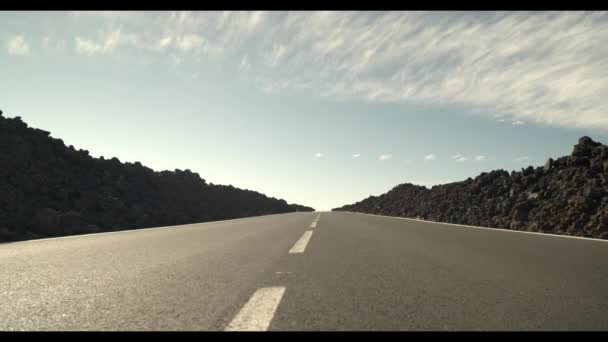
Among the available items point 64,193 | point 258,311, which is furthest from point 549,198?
point 64,193

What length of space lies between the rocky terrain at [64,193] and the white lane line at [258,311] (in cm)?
1561

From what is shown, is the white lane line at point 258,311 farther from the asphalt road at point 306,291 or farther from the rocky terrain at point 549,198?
the rocky terrain at point 549,198

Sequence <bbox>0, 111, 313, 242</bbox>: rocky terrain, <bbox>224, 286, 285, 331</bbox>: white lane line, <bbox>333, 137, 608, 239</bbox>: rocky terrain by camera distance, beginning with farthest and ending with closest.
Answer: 1. <bbox>0, 111, 313, 242</bbox>: rocky terrain
2. <bbox>333, 137, 608, 239</bbox>: rocky terrain
3. <bbox>224, 286, 285, 331</bbox>: white lane line

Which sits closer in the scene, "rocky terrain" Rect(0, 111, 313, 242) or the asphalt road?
the asphalt road

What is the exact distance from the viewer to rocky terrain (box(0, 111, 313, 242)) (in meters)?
18.2

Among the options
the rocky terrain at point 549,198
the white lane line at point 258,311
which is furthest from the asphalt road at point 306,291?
the rocky terrain at point 549,198

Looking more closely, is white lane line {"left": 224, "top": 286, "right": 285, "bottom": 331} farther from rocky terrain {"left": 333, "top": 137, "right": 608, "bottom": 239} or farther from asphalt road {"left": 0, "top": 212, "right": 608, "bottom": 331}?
rocky terrain {"left": 333, "top": 137, "right": 608, "bottom": 239}

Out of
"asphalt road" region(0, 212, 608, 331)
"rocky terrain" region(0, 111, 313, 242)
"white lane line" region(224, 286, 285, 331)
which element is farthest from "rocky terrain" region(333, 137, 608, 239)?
"rocky terrain" region(0, 111, 313, 242)

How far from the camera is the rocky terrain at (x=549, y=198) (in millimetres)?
12023

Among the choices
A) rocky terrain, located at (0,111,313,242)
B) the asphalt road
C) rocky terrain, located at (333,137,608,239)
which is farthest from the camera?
rocky terrain, located at (0,111,313,242)

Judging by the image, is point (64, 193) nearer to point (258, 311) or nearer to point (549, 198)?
point (549, 198)

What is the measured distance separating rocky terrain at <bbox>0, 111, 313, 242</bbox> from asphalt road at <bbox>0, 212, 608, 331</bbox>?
1341 cm

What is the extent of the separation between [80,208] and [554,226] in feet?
73.9

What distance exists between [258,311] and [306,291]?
0.82m
